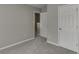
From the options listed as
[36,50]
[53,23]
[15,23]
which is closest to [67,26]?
[53,23]

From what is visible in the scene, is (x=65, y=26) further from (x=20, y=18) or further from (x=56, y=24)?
(x=20, y=18)

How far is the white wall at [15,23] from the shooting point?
3638 millimetres

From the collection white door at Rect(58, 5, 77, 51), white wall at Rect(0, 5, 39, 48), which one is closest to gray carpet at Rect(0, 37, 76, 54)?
white door at Rect(58, 5, 77, 51)

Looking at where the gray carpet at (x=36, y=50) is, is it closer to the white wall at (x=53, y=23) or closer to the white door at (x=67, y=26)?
the white door at (x=67, y=26)

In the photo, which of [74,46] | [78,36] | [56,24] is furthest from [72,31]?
[56,24]

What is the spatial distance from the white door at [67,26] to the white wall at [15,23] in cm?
212

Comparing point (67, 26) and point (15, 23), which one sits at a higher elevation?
point (15, 23)

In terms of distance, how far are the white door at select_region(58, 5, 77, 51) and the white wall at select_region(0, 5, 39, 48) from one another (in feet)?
6.96

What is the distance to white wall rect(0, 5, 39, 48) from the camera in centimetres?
364

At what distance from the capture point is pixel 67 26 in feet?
12.0

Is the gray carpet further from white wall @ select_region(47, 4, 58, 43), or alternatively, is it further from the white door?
white wall @ select_region(47, 4, 58, 43)

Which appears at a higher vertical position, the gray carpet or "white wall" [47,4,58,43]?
"white wall" [47,4,58,43]

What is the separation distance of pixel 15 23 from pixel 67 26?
259cm

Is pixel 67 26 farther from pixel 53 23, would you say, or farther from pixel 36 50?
pixel 36 50
